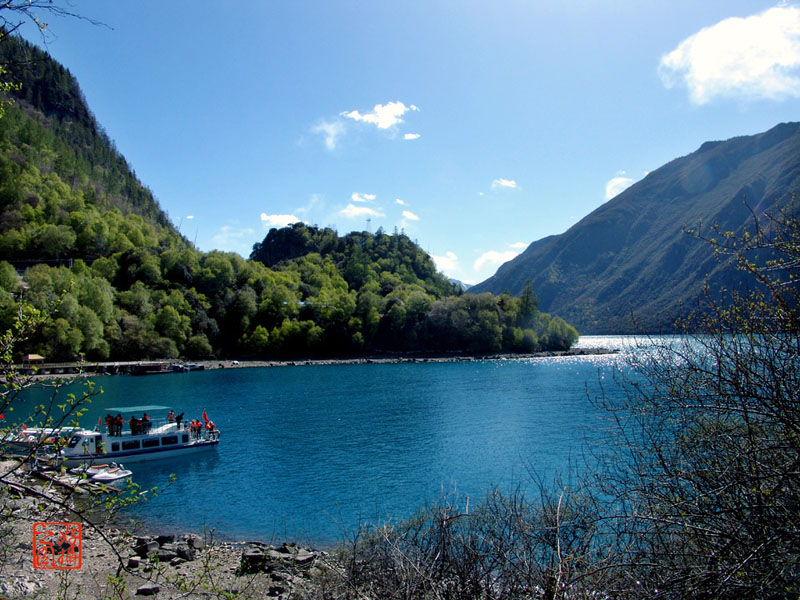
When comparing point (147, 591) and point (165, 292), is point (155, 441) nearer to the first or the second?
point (147, 591)

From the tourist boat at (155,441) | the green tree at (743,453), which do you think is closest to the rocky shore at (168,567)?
the green tree at (743,453)

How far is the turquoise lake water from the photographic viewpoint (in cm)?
2006

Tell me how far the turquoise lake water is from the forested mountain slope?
30.9 metres

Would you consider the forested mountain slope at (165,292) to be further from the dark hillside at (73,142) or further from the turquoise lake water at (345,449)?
the turquoise lake water at (345,449)

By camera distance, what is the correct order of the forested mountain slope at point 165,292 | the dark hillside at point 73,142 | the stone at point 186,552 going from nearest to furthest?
the stone at point 186,552, the forested mountain slope at point 165,292, the dark hillside at point 73,142

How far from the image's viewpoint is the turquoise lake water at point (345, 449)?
20.1 meters

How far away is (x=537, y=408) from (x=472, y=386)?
1761 centimetres

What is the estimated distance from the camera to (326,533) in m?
18.2

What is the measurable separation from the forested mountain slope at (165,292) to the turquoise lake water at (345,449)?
3094 cm

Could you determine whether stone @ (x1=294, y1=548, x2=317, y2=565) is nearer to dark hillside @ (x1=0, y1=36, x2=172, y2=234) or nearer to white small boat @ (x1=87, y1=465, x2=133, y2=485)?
white small boat @ (x1=87, y1=465, x2=133, y2=485)

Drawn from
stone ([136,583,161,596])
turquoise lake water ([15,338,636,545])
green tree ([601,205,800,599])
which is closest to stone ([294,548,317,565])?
turquoise lake water ([15,338,636,545])

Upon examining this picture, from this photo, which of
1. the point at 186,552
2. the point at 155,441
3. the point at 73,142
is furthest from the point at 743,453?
the point at 73,142

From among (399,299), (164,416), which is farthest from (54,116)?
(164,416)

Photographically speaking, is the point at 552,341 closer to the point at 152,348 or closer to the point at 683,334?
the point at 152,348
